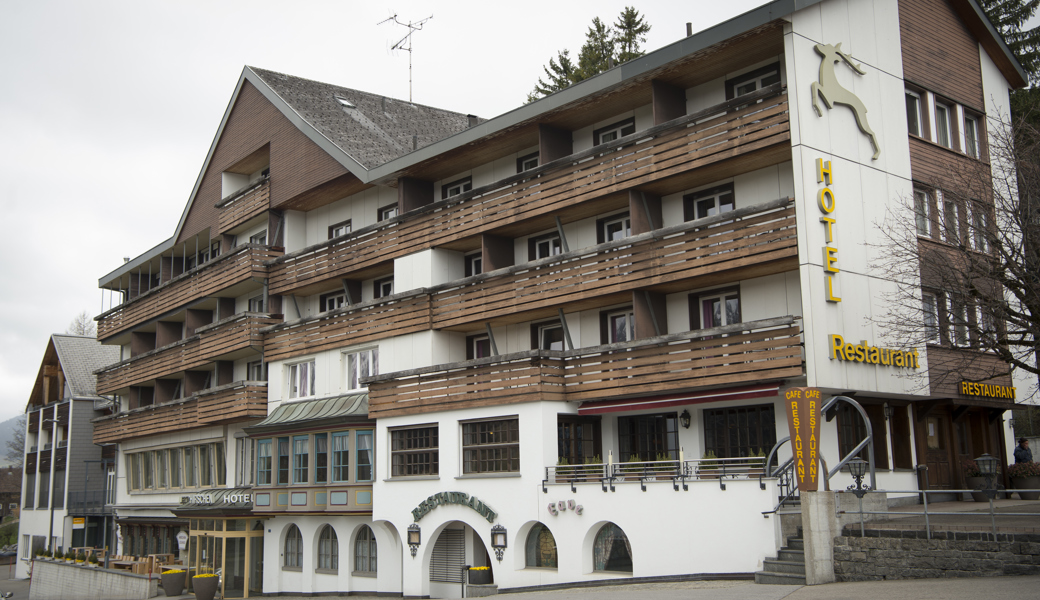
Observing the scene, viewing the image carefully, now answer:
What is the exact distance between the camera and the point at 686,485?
2134 centimetres

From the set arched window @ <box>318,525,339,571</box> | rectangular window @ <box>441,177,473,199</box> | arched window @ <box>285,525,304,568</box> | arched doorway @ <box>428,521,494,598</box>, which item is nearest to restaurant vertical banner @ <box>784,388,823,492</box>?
arched doorway @ <box>428,521,494,598</box>

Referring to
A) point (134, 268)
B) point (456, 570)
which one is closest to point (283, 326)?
point (456, 570)

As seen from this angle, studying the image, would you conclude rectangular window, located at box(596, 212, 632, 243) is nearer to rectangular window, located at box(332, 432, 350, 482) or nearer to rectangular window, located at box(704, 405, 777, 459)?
rectangular window, located at box(704, 405, 777, 459)

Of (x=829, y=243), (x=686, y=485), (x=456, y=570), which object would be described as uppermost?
(x=829, y=243)

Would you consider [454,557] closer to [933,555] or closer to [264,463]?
[264,463]

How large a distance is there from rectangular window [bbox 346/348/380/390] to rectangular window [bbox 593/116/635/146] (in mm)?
10614

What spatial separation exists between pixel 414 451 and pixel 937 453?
1468cm

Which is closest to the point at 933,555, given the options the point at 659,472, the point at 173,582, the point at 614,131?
the point at 659,472

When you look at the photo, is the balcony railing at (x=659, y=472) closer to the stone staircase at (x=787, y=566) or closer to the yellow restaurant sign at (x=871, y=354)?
the stone staircase at (x=787, y=566)

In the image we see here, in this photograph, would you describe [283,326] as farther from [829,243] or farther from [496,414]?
[829,243]

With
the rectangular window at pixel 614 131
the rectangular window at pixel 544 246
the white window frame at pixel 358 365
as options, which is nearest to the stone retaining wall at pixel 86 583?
the white window frame at pixel 358 365

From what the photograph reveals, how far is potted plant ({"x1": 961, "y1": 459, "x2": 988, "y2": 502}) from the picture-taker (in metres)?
26.1

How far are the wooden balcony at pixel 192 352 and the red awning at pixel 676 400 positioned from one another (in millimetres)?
17092

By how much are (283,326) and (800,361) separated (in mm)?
21867
